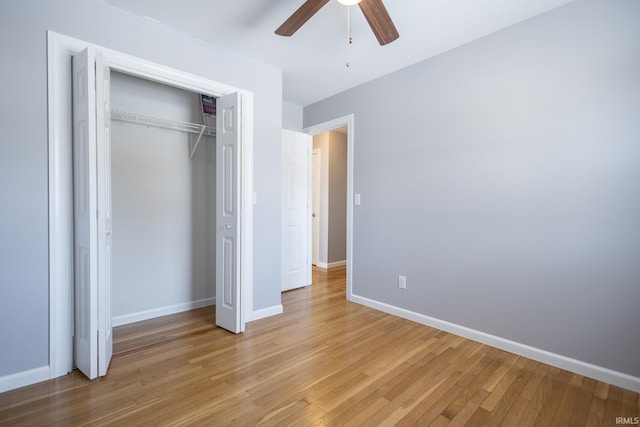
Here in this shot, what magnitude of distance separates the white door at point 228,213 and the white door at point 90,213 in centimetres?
93

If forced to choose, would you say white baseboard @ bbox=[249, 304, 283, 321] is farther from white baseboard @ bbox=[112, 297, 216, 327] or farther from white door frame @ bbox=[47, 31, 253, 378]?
white door frame @ bbox=[47, 31, 253, 378]

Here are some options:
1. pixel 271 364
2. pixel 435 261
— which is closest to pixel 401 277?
pixel 435 261

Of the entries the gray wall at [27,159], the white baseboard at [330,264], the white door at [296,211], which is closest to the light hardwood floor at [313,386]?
the gray wall at [27,159]

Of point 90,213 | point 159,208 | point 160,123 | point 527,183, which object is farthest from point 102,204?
point 527,183

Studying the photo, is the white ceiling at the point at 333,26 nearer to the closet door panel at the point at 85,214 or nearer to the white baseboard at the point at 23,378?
the closet door panel at the point at 85,214

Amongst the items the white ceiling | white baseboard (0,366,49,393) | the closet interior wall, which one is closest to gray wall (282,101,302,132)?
the white ceiling

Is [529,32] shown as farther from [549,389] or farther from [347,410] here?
[347,410]

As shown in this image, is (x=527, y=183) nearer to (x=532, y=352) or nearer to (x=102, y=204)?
(x=532, y=352)

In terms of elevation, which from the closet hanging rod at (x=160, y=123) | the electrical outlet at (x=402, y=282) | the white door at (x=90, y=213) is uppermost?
the closet hanging rod at (x=160, y=123)

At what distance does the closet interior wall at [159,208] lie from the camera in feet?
9.30

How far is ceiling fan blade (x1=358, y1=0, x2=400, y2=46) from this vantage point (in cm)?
164

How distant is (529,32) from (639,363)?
241 cm

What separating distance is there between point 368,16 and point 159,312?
3208 mm

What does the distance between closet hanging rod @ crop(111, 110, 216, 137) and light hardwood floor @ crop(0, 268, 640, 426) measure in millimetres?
1975
